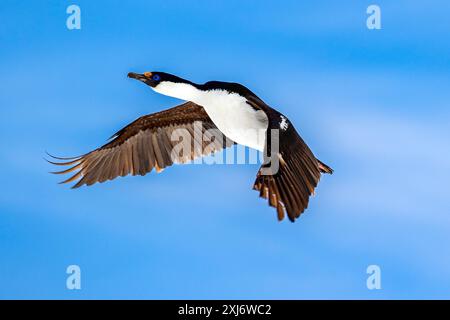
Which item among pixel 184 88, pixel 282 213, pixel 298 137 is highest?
pixel 184 88

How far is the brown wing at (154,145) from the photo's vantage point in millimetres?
17859

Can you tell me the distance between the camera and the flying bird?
12586 millimetres

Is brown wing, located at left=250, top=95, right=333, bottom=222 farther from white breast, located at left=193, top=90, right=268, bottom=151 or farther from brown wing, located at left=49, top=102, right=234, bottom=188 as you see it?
brown wing, located at left=49, top=102, right=234, bottom=188

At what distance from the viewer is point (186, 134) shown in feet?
59.8

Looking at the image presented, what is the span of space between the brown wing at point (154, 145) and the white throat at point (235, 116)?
119 inches

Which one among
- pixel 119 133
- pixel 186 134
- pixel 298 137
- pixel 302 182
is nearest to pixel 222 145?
pixel 186 134

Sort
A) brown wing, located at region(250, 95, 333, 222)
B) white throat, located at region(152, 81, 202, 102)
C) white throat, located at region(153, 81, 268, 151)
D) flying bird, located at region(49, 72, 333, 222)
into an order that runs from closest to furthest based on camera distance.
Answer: brown wing, located at region(250, 95, 333, 222) < flying bird, located at region(49, 72, 333, 222) < white throat, located at region(153, 81, 268, 151) < white throat, located at region(152, 81, 202, 102)

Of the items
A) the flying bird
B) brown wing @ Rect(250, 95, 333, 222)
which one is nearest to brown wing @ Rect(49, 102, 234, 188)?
the flying bird

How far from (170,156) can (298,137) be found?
4481 millimetres

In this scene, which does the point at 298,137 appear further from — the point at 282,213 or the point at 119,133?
the point at 119,133

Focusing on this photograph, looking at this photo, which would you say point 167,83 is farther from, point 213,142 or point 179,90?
point 213,142

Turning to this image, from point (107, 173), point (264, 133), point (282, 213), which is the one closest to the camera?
point (282, 213)

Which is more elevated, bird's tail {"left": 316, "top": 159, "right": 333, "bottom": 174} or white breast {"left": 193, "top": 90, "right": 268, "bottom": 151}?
white breast {"left": 193, "top": 90, "right": 268, "bottom": 151}

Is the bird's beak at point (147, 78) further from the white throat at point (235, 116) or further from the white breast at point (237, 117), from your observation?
the white breast at point (237, 117)
